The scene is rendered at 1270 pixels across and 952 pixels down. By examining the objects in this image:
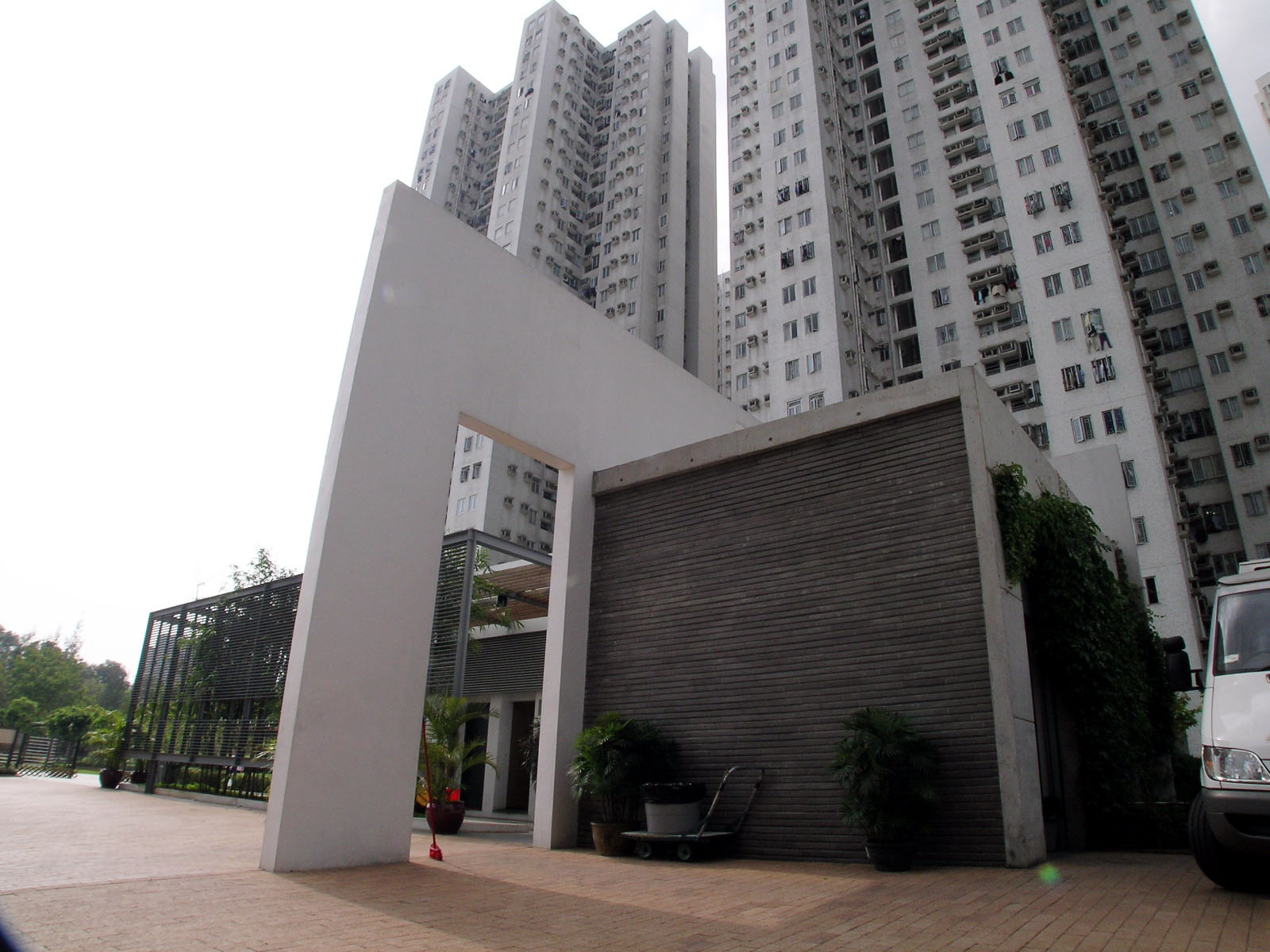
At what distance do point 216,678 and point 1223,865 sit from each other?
2026cm

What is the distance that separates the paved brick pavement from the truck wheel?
17cm

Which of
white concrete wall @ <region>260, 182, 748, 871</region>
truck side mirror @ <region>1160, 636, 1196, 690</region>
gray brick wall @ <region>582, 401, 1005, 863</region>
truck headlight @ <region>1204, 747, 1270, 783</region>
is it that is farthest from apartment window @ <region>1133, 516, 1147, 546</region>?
truck headlight @ <region>1204, 747, 1270, 783</region>

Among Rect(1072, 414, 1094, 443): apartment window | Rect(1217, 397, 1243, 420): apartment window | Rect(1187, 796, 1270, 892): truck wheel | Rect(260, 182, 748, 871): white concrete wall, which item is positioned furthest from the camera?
Rect(1217, 397, 1243, 420): apartment window

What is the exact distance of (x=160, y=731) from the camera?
20922 millimetres

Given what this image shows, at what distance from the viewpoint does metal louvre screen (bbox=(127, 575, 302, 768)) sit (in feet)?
57.7

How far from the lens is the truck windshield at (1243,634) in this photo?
567cm

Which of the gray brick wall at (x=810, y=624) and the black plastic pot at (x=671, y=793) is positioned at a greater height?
the gray brick wall at (x=810, y=624)

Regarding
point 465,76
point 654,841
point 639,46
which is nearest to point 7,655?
point 465,76

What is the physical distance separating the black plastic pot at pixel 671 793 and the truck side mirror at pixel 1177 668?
4.92 metres

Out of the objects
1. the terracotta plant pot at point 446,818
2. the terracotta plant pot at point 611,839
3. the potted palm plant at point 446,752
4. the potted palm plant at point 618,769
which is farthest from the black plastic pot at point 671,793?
the potted palm plant at point 446,752

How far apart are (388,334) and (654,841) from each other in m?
6.66

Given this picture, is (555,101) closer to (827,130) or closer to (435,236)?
(827,130)

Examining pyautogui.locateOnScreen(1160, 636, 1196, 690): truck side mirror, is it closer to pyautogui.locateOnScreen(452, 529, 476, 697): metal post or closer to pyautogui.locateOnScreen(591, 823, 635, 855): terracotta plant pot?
pyautogui.locateOnScreen(591, 823, 635, 855): terracotta plant pot

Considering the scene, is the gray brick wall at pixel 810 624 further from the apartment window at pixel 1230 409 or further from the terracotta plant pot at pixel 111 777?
the apartment window at pixel 1230 409
